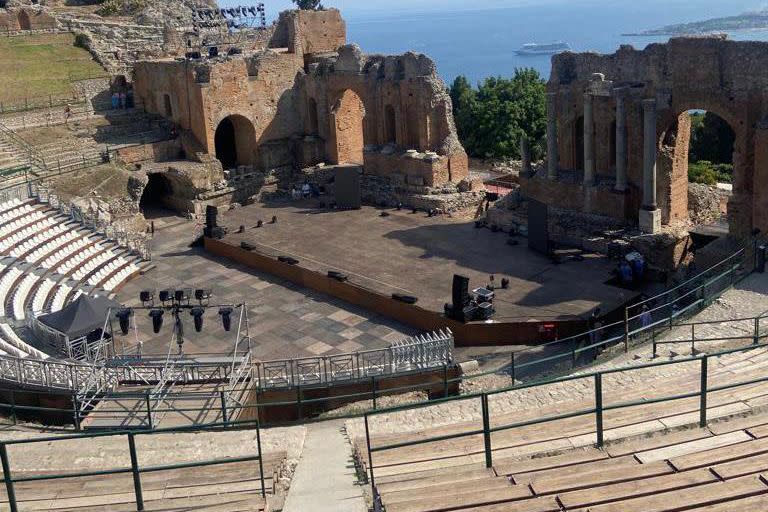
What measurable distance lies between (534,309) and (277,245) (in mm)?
11458

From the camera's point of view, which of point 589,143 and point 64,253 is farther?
point 589,143

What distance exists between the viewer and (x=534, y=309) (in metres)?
24.1

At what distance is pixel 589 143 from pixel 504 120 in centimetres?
1930

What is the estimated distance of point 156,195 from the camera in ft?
134

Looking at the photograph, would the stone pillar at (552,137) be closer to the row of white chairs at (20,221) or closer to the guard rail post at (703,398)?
the row of white chairs at (20,221)

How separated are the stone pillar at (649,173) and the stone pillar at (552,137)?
425 cm

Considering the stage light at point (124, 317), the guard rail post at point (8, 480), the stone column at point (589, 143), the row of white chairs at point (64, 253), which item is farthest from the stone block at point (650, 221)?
the guard rail post at point (8, 480)

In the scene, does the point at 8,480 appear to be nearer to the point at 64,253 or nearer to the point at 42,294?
the point at 42,294

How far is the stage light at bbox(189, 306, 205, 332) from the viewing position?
78.2ft

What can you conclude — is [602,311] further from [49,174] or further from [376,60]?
[49,174]

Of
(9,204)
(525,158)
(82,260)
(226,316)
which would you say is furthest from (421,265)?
(9,204)

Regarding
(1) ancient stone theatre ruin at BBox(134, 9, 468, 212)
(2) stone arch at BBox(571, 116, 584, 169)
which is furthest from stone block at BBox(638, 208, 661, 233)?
(1) ancient stone theatre ruin at BBox(134, 9, 468, 212)

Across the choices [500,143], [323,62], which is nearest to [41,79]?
[323,62]

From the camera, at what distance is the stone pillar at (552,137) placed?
31453 millimetres
